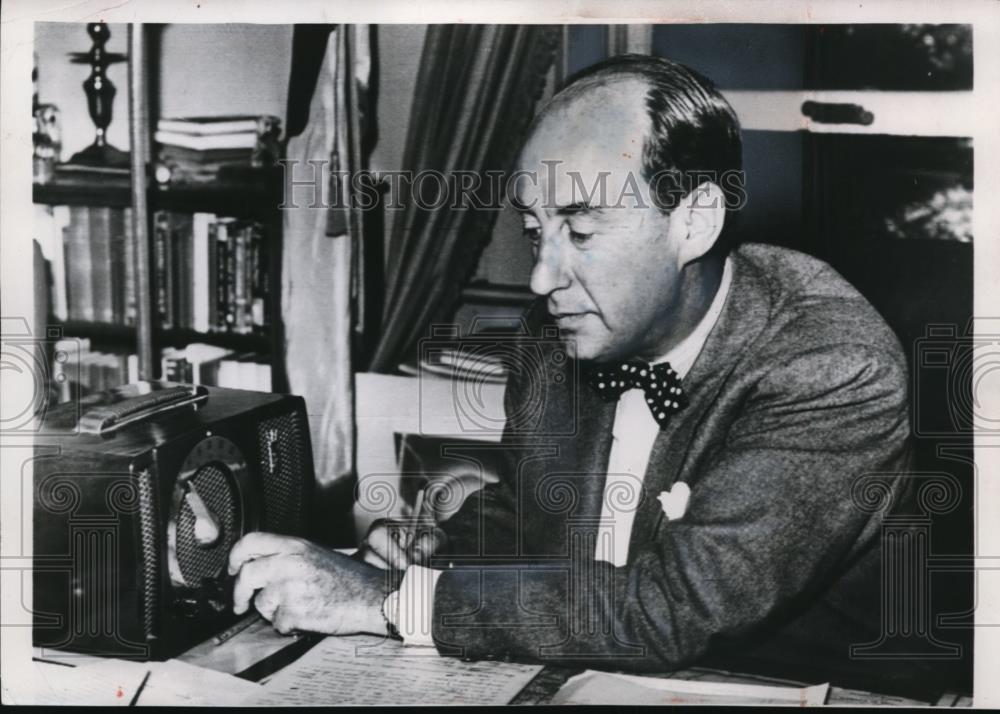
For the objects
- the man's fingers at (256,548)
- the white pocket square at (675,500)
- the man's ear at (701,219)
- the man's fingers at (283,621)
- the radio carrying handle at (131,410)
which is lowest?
the man's fingers at (283,621)

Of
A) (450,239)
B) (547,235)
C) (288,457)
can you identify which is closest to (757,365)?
(547,235)

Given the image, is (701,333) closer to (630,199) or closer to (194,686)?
(630,199)

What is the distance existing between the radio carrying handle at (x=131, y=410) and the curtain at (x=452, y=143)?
426mm

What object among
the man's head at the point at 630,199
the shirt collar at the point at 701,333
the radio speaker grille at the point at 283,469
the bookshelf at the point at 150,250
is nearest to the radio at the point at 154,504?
the radio speaker grille at the point at 283,469

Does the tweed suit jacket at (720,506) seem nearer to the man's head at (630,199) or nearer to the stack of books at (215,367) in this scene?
the man's head at (630,199)

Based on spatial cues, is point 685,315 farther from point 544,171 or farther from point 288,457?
point 288,457

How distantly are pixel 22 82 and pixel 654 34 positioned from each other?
4.55 feet

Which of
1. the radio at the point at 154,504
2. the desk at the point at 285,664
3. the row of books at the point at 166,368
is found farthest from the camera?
the row of books at the point at 166,368

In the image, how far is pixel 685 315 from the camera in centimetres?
210

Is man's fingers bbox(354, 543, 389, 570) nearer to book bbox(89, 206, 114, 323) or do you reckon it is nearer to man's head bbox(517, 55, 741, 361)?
man's head bbox(517, 55, 741, 361)

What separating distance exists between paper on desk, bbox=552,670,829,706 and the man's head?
27.7 inches

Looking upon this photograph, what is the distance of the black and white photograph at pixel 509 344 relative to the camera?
2076 millimetres

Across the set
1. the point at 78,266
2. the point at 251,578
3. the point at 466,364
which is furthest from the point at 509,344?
the point at 78,266

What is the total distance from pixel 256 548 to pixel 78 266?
2.44ft
